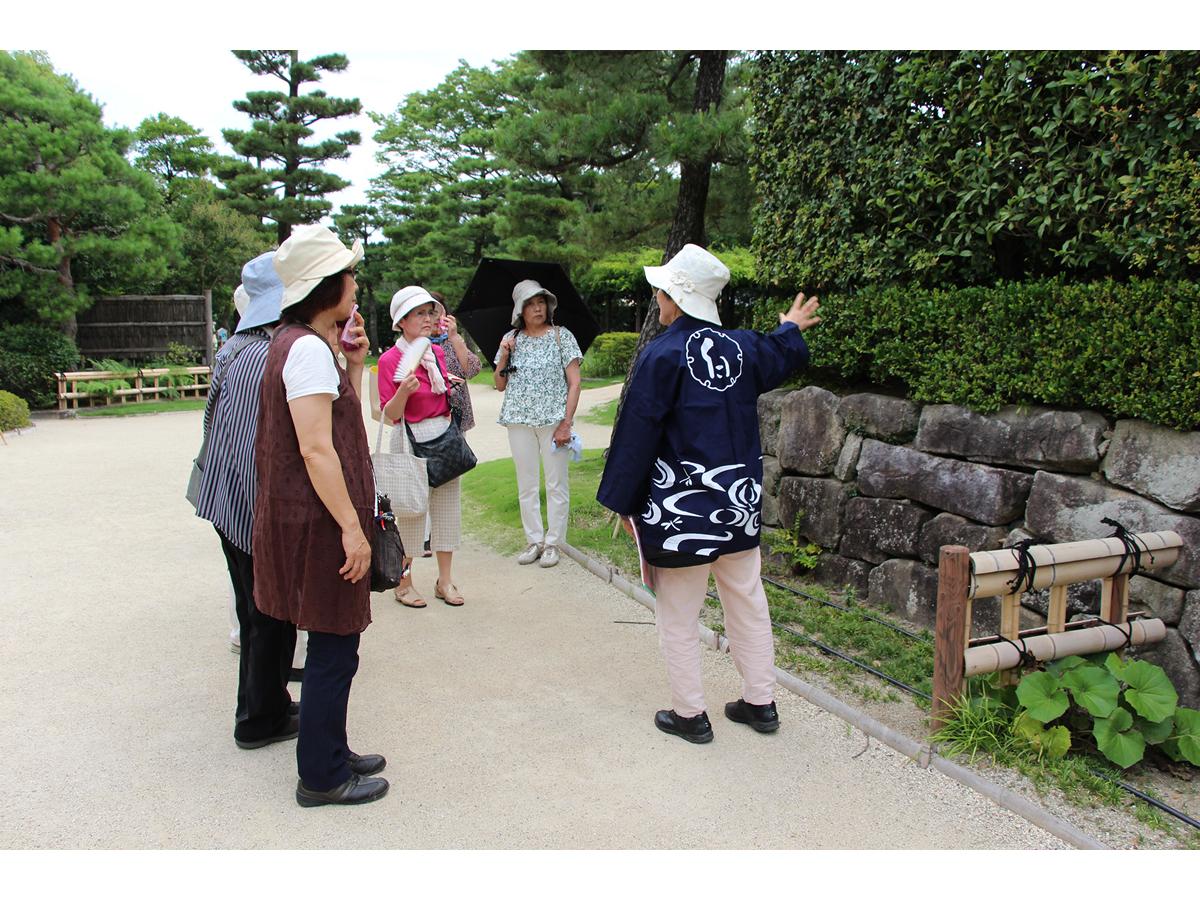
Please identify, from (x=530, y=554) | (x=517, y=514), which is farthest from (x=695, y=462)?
(x=517, y=514)

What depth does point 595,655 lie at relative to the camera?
4.43 m

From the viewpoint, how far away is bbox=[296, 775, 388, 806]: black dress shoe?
2.98 m

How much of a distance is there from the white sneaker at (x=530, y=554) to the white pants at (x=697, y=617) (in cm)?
261

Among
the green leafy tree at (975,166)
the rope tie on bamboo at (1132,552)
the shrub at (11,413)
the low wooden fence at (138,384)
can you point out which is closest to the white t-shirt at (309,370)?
the rope tie on bamboo at (1132,552)

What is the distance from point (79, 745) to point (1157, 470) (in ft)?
14.5

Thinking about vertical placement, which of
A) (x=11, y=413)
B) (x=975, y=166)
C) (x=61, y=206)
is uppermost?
(x=61, y=206)

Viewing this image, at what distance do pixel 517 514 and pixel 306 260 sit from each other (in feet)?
15.4

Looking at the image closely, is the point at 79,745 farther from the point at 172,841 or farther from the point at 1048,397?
the point at 1048,397

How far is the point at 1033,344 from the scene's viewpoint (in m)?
4.16

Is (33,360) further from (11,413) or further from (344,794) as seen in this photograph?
(344,794)

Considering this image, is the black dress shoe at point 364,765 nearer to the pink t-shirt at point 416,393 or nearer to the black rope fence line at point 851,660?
the black rope fence line at point 851,660

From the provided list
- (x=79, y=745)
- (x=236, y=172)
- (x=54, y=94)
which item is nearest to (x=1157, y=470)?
(x=79, y=745)

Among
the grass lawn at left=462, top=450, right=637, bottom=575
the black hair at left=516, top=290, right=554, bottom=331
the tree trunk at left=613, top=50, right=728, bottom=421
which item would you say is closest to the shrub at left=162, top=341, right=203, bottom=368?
the grass lawn at left=462, top=450, right=637, bottom=575

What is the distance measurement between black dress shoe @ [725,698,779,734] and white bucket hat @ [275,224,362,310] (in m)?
2.32
